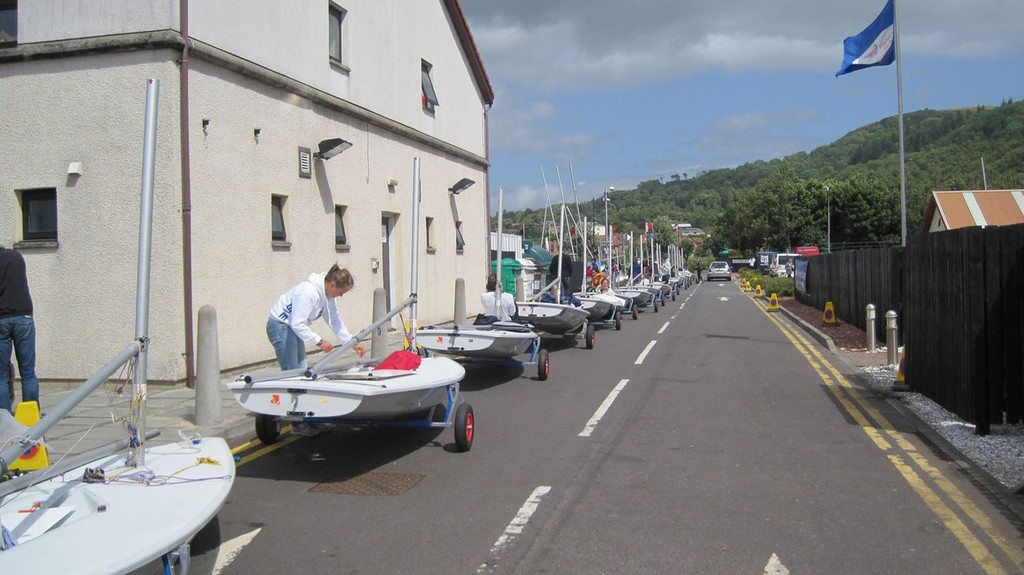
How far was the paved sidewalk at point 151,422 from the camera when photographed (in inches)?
302

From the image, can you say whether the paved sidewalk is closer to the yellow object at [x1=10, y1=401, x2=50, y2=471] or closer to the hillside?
the yellow object at [x1=10, y1=401, x2=50, y2=471]

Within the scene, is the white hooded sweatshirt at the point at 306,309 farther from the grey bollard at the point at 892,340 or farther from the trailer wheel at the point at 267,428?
the grey bollard at the point at 892,340

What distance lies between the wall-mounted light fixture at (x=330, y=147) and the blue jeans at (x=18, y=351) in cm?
712

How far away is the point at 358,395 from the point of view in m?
6.28

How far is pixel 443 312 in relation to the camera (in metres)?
21.2

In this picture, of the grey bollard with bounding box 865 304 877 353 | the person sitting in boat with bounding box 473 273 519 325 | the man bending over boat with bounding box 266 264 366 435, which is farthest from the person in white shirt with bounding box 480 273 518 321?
the grey bollard with bounding box 865 304 877 353

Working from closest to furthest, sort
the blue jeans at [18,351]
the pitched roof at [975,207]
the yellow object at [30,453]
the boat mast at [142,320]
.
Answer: the boat mast at [142,320] → the yellow object at [30,453] → the blue jeans at [18,351] → the pitched roof at [975,207]

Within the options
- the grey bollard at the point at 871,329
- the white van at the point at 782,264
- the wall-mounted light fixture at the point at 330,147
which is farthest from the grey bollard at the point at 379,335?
the white van at the point at 782,264

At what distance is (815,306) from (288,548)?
2734 centimetres

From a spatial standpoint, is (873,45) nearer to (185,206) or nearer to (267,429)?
(185,206)

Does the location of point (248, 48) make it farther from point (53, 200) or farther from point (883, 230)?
Answer: point (883, 230)

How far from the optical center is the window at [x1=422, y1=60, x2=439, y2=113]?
20125mm

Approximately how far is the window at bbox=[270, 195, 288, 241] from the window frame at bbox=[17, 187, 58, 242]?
3.22 meters

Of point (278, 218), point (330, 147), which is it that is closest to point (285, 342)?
point (278, 218)
